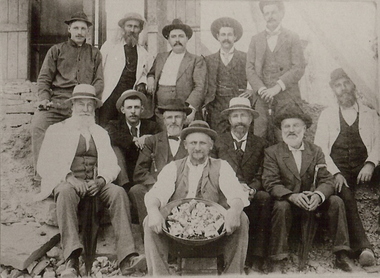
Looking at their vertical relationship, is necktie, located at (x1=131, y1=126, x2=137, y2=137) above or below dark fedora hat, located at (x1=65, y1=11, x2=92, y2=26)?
below

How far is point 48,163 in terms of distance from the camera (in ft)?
16.5

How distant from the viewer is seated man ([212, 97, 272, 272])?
16.1 ft

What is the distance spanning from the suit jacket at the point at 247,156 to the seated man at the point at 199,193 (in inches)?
3.9

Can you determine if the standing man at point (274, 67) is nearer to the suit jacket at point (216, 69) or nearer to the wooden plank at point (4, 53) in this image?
the suit jacket at point (216, 69)

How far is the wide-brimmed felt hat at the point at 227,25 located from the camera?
540 centimetres

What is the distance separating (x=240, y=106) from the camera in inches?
205

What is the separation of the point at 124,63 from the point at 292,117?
1563 mm

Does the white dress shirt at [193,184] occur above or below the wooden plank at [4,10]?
below

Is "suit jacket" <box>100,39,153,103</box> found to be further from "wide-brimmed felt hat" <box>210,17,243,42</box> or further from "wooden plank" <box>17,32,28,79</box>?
"wooden plank" <box>17,32,28,79</box>

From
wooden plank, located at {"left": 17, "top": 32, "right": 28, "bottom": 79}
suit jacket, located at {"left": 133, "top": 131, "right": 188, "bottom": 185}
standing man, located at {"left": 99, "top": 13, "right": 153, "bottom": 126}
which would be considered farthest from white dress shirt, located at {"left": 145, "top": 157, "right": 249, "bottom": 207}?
wooden plank, located at {"left": 17, "top": 32, "right": 28, "bottom": 79}

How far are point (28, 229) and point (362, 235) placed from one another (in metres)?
2.79

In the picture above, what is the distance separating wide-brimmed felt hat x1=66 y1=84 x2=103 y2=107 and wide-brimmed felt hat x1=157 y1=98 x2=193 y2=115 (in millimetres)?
540

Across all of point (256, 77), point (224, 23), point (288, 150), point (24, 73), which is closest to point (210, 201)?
point (288, 150)

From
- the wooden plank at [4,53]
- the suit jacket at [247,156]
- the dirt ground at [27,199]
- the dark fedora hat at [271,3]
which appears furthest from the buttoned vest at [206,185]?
the wooden plank at [4,53]
